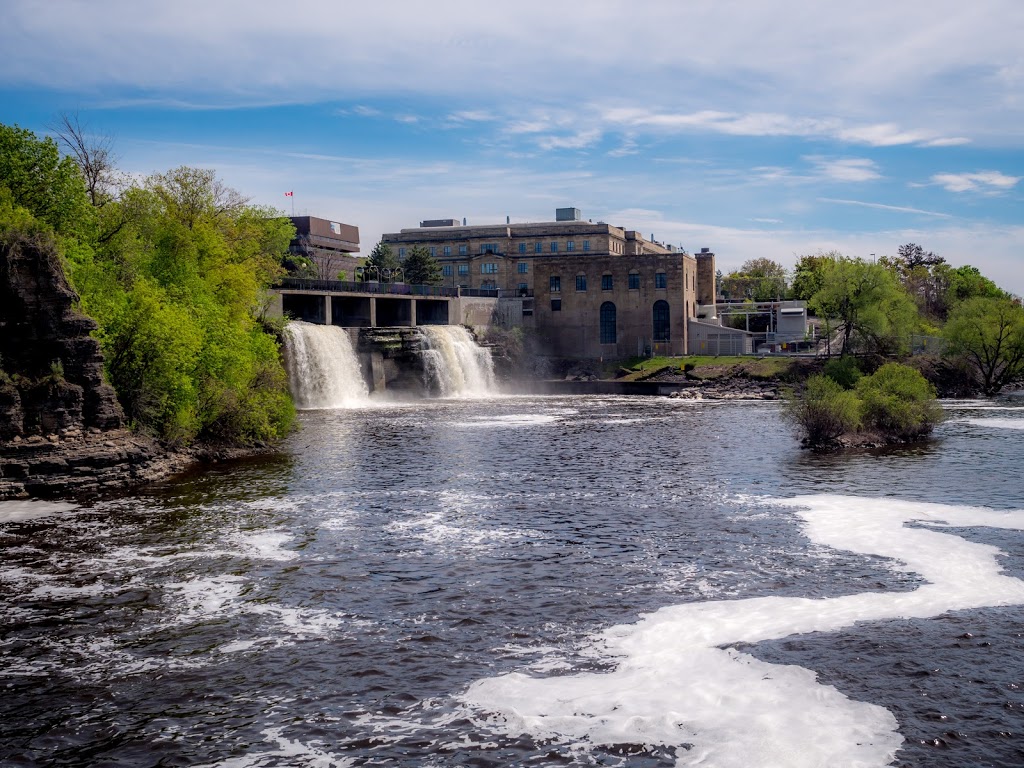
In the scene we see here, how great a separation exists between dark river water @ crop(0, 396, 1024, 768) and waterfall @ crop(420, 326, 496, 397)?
1671 inches

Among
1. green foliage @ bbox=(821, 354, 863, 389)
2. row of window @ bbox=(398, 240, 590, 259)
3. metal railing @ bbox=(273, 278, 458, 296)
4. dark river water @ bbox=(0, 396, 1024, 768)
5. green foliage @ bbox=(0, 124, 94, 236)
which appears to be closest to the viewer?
dark river water @ bbox=(0, 396, 1024, 768)

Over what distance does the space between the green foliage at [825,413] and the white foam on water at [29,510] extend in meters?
33.2

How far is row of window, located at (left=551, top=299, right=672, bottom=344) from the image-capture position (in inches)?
3912

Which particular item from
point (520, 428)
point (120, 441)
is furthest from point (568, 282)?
point (120, 441)

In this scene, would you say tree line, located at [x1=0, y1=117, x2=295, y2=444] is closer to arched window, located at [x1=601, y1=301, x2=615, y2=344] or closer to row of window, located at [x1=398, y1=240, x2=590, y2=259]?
arched window, located at [x1=601, y1=301, x2=615, y2=344]

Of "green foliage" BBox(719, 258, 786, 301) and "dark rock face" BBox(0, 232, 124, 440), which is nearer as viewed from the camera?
"dark rock face" BBox(0, 232, 124, 440)

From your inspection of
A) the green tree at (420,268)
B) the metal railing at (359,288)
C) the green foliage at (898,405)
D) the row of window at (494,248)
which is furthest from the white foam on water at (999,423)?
the row of window at (494,248)

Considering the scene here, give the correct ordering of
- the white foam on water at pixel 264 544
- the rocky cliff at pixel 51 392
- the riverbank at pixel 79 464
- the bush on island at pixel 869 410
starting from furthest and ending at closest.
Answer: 1. the bush on island at pixel 869 410
2. the rocky cliff at pixel 51 392
3. the riverbank at pixel 79 464
4. the white foam on water at pixel 264 544

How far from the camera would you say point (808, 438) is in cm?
4556

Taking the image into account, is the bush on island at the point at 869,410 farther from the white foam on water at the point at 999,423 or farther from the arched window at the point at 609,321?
the arched window at the point at 609,321

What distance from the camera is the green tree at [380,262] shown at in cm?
11538

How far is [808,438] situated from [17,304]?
36.0m

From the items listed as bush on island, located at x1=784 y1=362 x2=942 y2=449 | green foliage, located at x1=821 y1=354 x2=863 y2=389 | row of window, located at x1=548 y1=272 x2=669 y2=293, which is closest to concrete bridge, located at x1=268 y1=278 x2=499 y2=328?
row of window, located at x1=548 y1=272 x2=669 y2=293

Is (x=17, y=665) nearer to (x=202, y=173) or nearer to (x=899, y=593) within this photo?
(x=899, y=593)
